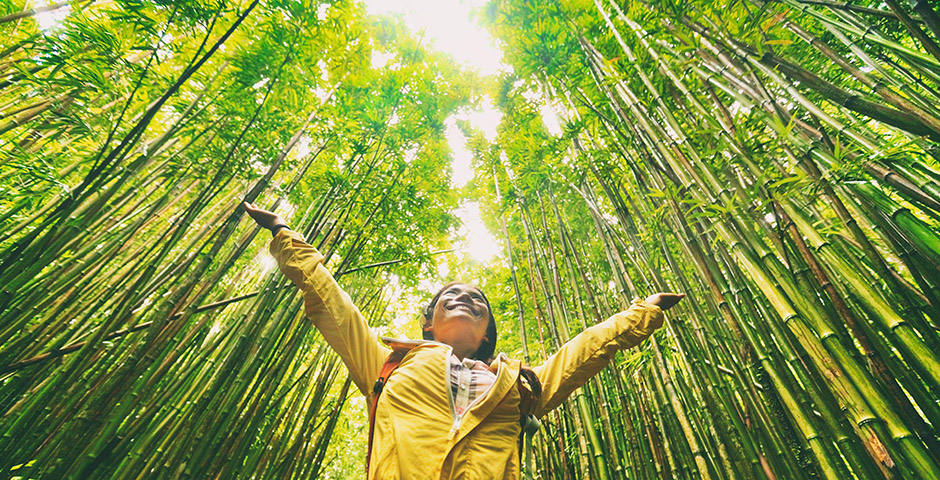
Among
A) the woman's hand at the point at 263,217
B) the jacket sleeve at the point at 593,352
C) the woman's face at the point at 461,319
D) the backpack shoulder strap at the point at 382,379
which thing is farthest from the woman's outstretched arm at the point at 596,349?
the woman's hand at the point at 263,217

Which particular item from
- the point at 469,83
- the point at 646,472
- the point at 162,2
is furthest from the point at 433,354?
the point at 469,83

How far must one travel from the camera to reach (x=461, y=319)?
153cm

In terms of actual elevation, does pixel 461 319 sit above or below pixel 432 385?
above

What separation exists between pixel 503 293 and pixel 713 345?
85.2 inches

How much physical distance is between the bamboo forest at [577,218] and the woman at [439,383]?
0.31 m

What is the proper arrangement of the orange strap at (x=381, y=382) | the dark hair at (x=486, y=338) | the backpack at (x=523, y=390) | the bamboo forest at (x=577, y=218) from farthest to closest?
1. the dark hair at (x=486, y=338)
2. the backpack at (x=523, y=390)
3. the orange strap at (x=381, y=382)
4. the bamboo forest at (x=577, y=218)

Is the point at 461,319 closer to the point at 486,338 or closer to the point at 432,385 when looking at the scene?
the point at 486,338

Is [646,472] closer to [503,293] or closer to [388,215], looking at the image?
[503,293]

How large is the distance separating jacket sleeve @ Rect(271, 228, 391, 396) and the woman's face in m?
0.38

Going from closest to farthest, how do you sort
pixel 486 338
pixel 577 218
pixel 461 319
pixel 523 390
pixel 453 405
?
pixel 453 405 → pixel 523 390 → pixel 461 319 → pixel 486 338 → pixel 577 218

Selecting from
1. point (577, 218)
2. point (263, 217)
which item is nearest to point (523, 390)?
point (263, 217)

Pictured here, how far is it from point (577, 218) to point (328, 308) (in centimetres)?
240

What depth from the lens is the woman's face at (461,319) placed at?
5.03ft

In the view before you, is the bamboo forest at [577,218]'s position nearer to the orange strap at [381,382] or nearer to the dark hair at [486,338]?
the dark hair at [486,338]
